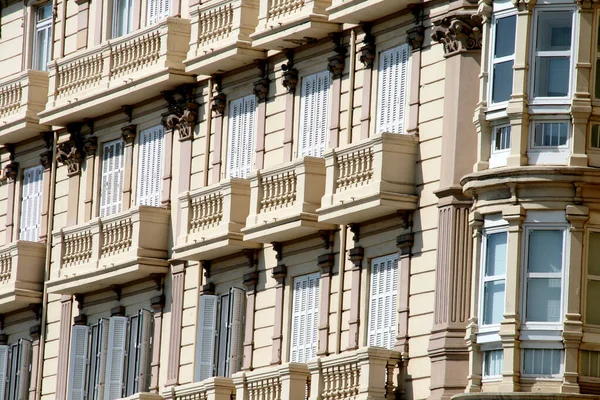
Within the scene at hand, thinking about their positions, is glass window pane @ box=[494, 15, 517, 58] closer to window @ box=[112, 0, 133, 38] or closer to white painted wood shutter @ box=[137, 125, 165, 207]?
white painted wood shutter @ box=[137, 125, 165, 207]

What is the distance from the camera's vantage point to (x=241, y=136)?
53.2m

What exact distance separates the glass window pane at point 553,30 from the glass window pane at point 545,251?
11.2ft

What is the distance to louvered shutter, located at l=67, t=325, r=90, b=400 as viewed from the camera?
56.9 meters

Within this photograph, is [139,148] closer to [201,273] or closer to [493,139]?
[201,273]

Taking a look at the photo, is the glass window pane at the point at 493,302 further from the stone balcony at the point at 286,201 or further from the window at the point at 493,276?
the stone balcony at the point at 286,201

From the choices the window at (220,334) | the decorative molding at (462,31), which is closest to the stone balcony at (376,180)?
the decorative molding at (462,31)

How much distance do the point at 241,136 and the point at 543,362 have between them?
42.3 ft

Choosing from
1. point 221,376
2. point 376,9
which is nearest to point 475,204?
point 376,9

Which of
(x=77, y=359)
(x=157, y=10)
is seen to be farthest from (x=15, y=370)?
(x=157, y=10)

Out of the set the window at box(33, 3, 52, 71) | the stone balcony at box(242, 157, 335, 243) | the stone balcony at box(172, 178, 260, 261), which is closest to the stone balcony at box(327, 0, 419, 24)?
the stone balcony at box(242, 157, 335, 243)

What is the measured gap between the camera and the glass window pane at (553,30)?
43.5m

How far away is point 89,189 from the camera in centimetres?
5822

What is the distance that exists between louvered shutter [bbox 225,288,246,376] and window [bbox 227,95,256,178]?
2720 millimetres

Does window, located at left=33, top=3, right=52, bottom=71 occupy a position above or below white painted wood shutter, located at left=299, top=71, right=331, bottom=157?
above
